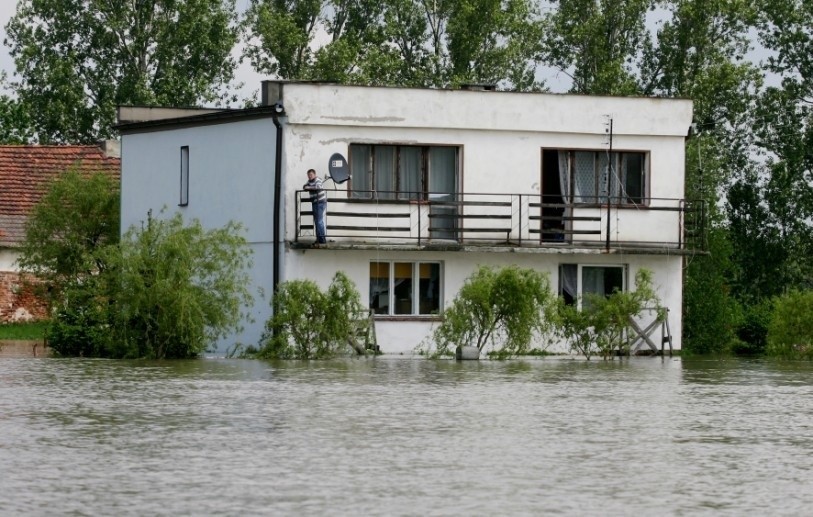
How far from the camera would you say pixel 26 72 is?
68.9 m

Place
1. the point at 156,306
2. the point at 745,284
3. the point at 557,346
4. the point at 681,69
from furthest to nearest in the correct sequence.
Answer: the point at 681,69 < the point at 745,284 < the point at 557,346 < the point at 156,306

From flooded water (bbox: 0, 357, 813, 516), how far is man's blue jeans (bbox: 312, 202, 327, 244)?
1260cm

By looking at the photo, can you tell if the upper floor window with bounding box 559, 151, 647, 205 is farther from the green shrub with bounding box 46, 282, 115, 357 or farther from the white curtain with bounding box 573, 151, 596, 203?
the green shrub with bounding box 46, 282, 115, 357

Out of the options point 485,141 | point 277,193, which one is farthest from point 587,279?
point 277,193

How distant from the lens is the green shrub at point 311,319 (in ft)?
98.3

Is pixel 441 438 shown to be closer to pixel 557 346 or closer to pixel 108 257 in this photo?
pixel 108 257

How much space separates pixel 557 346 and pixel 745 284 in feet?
69.1

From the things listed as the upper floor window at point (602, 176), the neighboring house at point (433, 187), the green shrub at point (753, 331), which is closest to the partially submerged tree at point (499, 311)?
the neighboring house at point (433, 187)

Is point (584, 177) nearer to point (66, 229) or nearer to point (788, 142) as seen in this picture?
point (66, 229)

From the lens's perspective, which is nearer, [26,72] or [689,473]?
[689,473]

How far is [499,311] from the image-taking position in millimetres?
30906

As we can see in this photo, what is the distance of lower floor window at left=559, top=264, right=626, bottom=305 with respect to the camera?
3834 cm

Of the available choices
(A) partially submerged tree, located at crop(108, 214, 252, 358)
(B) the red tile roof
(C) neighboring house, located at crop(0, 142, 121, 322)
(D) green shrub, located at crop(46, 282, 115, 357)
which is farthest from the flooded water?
(B) the red tile roof

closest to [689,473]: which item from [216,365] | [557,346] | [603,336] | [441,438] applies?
[441,438]
